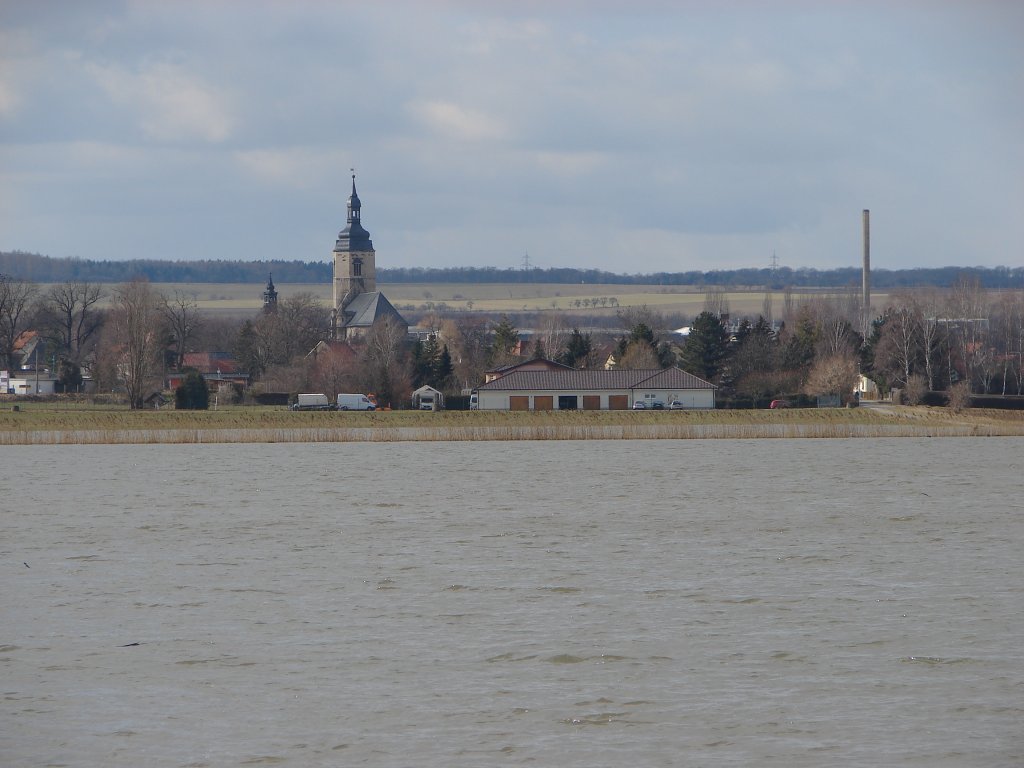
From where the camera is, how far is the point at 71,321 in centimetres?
10762

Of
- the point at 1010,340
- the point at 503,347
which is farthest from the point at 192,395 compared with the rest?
the point at 1010,340

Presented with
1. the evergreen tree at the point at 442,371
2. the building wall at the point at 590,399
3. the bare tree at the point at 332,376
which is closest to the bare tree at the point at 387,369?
the bare tree at the point at 332,376

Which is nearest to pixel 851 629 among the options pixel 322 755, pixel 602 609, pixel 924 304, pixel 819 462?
pixel 602 609

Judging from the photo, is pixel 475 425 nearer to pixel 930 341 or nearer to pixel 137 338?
pixel 137 338

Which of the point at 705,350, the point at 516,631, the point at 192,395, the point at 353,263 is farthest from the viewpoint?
the point at 353,263

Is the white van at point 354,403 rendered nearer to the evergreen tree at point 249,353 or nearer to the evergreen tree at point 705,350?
the evergreen tree at point 705,350

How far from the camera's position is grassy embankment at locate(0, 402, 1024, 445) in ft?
181

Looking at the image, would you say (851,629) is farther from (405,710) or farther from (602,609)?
(405,710)

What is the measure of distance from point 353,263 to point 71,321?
2316 inches

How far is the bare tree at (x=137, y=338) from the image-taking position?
7294 centimetres

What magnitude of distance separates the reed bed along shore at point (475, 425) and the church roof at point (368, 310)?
7385 cm

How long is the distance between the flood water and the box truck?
1617 inches

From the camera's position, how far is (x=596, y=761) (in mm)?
11289

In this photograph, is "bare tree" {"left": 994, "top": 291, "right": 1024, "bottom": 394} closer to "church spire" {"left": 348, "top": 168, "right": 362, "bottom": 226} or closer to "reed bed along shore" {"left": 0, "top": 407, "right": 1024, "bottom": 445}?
"reed bed along shore" {"left": 0, "top": 407, "right": 1024, "bottom": 445}
